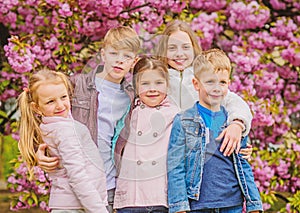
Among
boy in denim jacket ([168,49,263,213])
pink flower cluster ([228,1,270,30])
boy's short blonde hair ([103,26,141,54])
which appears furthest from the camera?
pink flower cluster ([228,1,270,30])

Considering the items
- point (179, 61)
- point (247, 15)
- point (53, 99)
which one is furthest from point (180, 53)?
point (247, 15)

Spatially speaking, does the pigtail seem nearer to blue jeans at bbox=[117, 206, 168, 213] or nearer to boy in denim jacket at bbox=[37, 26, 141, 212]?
boy in denim jacket at bbox=[37, 26, 141, 212]

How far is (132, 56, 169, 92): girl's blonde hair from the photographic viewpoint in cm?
337

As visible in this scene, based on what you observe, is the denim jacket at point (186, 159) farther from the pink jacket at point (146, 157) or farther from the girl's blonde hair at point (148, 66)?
the girl's blonde hair at point (148, 66)

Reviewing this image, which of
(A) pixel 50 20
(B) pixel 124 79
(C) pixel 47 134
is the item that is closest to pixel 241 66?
(A) pixel 50 20

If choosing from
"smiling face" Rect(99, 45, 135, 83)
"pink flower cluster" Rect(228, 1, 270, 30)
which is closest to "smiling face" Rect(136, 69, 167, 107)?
"smiling face" Rect(99, 45, 135, 83)

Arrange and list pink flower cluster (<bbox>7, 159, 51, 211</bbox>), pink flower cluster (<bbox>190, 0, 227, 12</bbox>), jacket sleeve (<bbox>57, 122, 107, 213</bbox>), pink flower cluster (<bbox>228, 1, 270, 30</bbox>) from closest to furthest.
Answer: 1. jacket sleeve (<bbox>57, 122, 107, 213</bbox>)
2. pink flower cluster (<bbox>7, 159, 51, 211</bbox>)
3. pink flower cluster (<bbox>228, 1, 270, 30</bbox>)
4. pink flower cluster (<bbox>190, 0, 227, 12</bbox>)

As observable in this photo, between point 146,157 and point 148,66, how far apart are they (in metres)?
0.44

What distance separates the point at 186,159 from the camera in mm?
3400

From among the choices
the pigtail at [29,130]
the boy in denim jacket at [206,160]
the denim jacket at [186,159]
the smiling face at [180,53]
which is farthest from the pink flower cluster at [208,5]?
the pigtail at [29,130]

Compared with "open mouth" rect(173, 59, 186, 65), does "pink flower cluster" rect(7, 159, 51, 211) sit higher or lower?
lower

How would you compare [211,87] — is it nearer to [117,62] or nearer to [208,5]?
[117,62]

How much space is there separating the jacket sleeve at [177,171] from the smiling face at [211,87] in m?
0.17

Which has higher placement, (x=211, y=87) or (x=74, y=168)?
(x=211, y=87)
